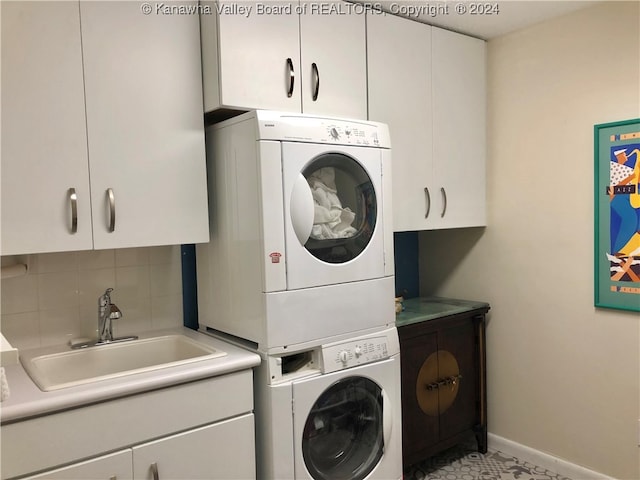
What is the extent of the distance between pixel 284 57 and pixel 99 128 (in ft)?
2.49

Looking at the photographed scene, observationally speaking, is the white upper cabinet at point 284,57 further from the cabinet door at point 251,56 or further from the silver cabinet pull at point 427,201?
the silver cabinet pull at point 427,201

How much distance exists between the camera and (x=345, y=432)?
2125 millimetres

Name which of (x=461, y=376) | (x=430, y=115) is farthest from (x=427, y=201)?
(x=461, y=376)

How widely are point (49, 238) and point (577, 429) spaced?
2540 mm

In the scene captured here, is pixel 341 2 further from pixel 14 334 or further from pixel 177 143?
pixel 14 334

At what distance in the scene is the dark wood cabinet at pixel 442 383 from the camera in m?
2.51

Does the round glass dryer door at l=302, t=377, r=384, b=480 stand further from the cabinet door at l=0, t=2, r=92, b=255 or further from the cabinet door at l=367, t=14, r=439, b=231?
the cabinet door at l=0, t=2, r=92, b=255

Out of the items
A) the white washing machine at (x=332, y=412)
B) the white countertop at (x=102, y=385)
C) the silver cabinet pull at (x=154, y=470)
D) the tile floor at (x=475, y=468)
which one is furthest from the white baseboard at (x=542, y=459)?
the silver cabinet pull at (x=154, y=470)

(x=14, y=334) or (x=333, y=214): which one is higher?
(x=333, y=214)

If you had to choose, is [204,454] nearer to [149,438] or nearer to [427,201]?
[149,438]

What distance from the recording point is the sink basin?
1.88 m

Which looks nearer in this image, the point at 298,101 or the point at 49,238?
the point at 49,238

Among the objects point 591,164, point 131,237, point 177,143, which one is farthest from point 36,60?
point 591,164

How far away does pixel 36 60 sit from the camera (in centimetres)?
165
